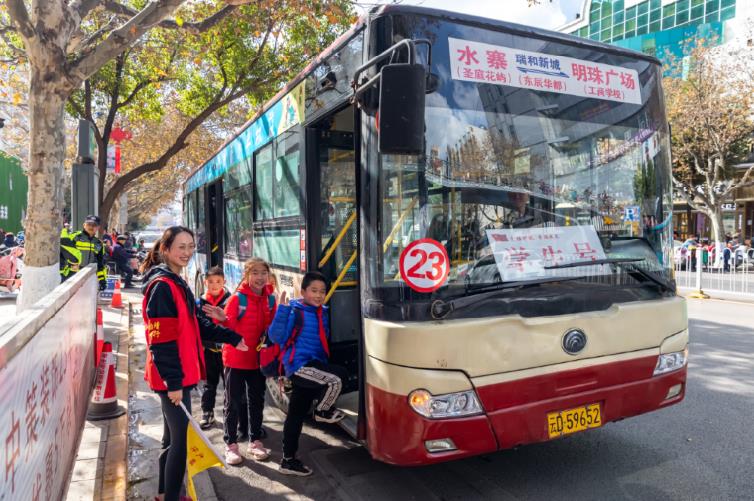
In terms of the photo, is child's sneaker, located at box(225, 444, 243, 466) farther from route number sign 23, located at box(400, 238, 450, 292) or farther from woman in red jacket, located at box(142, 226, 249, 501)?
route number sign 23, located at box(400, 238, 450, 292)

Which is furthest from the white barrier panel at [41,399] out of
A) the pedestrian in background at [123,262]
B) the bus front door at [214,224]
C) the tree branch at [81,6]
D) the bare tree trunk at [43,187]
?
the pedestrian in background at [123,262]

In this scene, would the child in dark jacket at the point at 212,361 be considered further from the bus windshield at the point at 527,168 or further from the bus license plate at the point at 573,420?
the bus license plate at the point at 573,420

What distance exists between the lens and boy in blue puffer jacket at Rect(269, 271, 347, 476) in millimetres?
3775

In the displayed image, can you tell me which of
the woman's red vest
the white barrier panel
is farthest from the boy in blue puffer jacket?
the white barrier panel

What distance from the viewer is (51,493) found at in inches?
109

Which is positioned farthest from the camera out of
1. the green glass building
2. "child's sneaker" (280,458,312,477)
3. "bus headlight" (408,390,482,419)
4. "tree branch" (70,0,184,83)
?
the green glass building

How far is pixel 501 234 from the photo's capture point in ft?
10.7

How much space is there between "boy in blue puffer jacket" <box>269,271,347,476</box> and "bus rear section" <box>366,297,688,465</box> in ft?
2.00

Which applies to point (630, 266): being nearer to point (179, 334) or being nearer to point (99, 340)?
→ point (179, 334)

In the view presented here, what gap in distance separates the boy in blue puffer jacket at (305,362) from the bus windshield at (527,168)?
96 centimetres

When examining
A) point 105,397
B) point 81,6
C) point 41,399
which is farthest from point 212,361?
point 81,6

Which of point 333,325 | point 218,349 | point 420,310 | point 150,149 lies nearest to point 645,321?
point 420,310

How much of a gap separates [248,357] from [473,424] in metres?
1.93

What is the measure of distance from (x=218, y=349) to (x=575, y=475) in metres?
2.97
